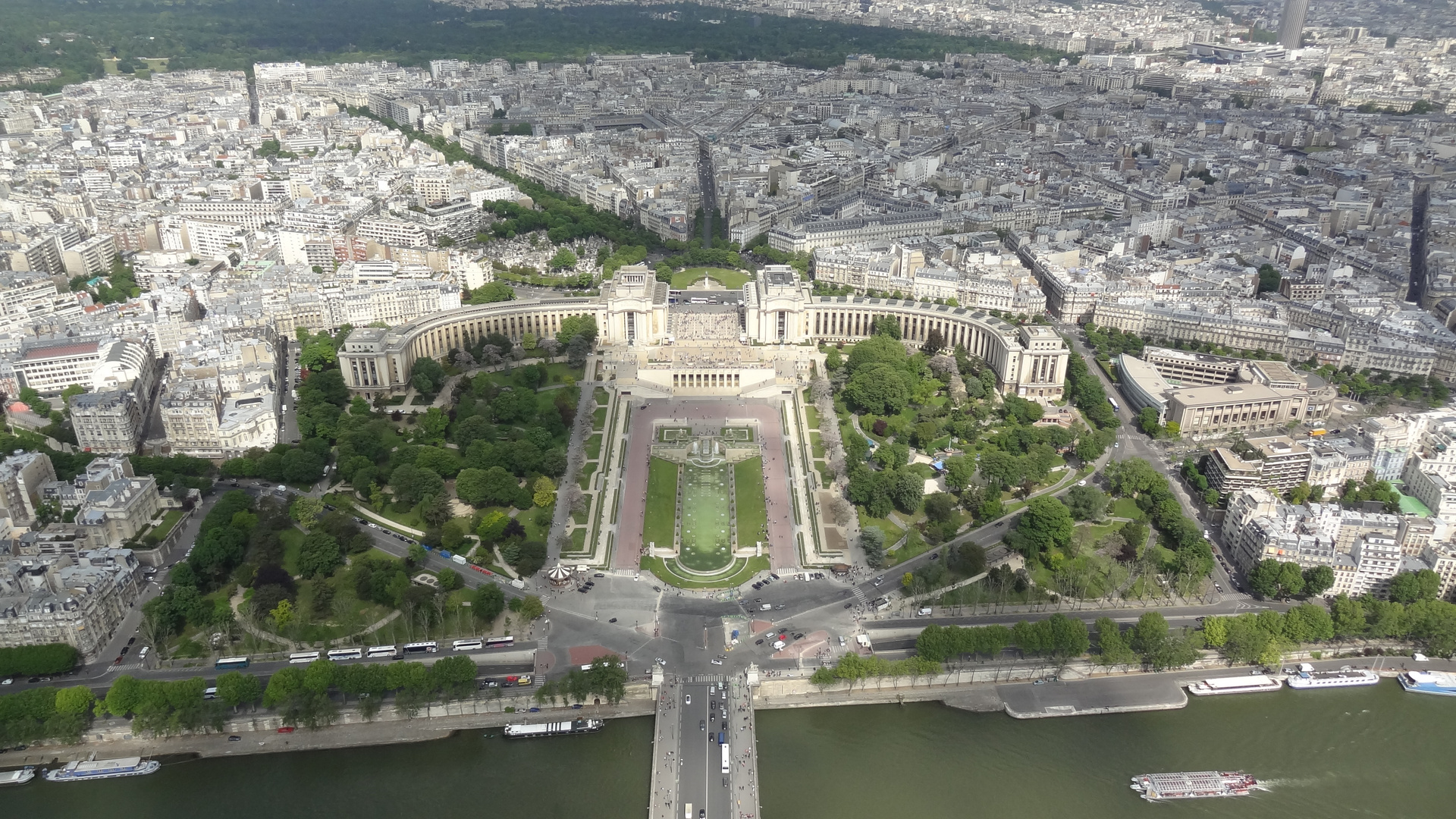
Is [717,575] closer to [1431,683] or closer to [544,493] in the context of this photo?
[544,493]

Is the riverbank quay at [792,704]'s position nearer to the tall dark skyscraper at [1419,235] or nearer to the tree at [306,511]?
the tree at [306,511]

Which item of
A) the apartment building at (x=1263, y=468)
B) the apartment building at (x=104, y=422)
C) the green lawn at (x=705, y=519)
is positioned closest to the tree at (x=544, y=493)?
the green lawn at (x=705, y=519)

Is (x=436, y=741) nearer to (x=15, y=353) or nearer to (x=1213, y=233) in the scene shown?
(x=15, y=353)

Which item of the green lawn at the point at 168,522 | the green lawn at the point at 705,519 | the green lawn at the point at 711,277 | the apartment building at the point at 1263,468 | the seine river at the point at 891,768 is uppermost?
the green lawn at the point at 711,277

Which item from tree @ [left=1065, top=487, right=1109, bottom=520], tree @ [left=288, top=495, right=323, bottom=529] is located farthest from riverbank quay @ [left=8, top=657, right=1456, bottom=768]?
tree @ [left=288, top=495, right=323, bottom=529]

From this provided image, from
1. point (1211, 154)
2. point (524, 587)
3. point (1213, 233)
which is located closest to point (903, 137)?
point (1211, 154)

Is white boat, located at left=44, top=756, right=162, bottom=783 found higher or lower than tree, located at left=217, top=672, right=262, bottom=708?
lower

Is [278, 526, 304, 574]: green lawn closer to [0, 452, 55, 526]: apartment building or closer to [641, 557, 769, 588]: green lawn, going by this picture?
[0, 452, 55, 526]: apartment building
